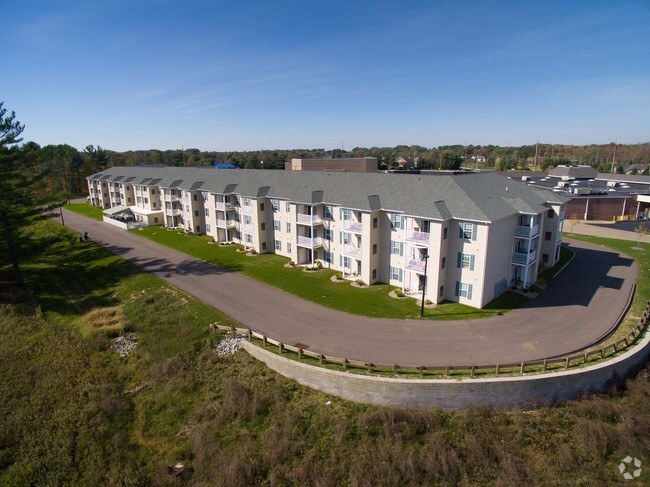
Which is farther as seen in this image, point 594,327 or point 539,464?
point 594,327

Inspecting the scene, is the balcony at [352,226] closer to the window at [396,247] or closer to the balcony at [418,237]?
the window at [396,247]

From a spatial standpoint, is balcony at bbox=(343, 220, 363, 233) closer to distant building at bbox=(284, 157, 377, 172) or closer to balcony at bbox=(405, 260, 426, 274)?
balcony at bbox=(405, 260, 426, 274)

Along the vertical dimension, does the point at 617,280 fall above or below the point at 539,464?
above

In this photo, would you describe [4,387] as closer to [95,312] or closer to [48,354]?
[48,354]

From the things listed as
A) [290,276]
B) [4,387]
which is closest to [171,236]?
[290,276]

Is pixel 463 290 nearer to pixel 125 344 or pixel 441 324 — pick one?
pixel 441 324
